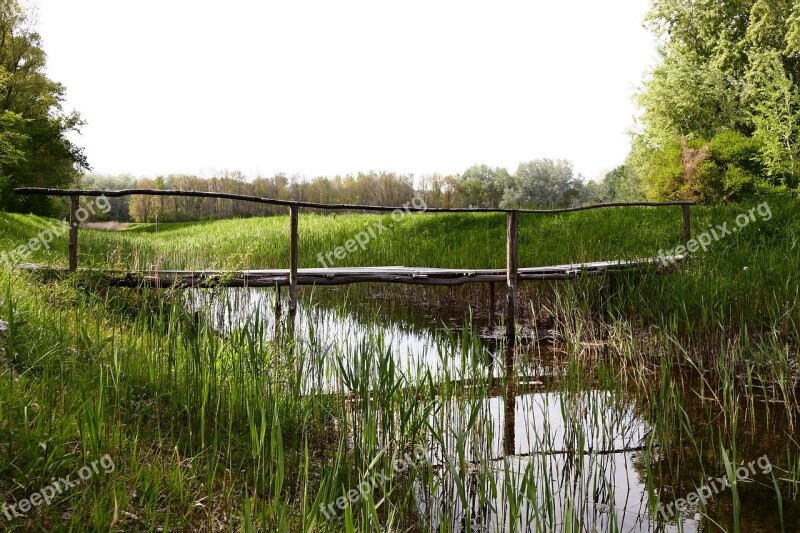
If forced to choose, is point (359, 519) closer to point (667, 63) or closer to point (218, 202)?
point (667, 63)

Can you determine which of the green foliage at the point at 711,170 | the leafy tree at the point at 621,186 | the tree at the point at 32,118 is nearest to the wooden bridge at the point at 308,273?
the green foliage at the point at 711,170

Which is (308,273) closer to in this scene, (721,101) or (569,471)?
(569,471)

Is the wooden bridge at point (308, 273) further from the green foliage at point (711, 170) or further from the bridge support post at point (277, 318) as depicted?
the green foliage at point (711, 170)

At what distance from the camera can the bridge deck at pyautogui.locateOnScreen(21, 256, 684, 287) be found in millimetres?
6016

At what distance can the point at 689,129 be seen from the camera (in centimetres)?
2473

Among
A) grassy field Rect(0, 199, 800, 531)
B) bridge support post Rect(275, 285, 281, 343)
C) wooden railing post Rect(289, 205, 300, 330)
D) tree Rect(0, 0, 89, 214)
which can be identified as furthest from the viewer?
tree Rect(0, 0, 89, 214)
